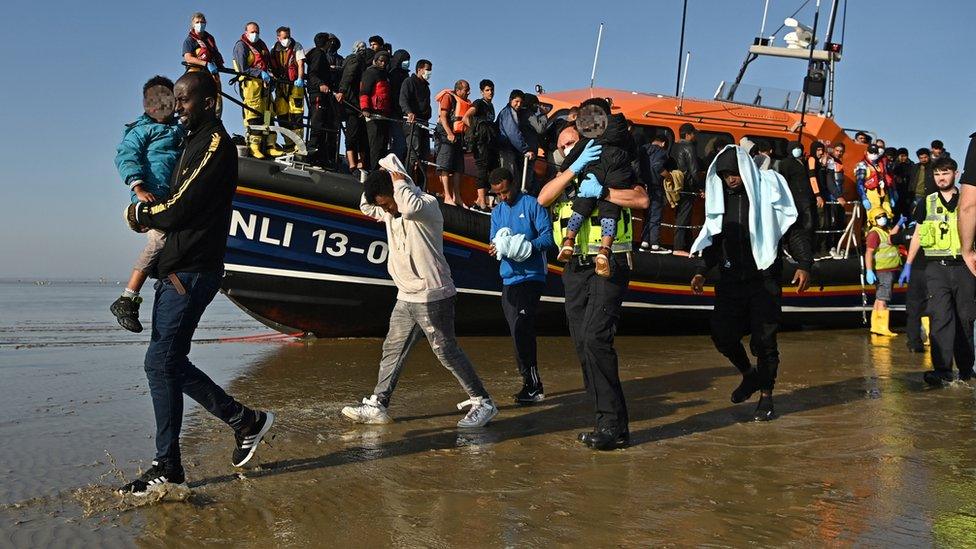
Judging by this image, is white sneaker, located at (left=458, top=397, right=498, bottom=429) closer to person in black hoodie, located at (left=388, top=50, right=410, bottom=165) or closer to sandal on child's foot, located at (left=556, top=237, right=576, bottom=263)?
sandal on child's foot, located at (left=556, top=237, right=576, bottom=263)

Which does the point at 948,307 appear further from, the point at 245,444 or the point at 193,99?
the point at 193,99

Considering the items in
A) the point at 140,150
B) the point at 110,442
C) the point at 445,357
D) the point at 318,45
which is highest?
the point at 318,45

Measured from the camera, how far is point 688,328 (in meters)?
10.3

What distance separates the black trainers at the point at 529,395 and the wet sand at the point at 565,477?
83 millimetres

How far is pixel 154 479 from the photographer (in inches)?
129

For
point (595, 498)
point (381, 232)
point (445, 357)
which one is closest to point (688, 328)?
point (381, 232)

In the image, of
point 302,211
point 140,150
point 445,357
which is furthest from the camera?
point 302,211

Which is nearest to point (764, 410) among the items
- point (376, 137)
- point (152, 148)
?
point (152, 148)

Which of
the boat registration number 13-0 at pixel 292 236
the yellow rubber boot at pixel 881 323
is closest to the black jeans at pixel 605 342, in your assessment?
the boat registration number 13-0 at pixel 292 236

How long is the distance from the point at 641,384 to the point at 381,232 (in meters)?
3.22

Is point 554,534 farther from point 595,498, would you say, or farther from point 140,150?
point 140,150

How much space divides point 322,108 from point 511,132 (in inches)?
78.4

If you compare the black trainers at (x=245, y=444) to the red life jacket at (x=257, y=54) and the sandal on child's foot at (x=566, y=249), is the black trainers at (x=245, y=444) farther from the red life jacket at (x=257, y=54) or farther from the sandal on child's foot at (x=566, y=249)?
the red life jacket at (x=257, y=54)

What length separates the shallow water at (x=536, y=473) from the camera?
117 inches
